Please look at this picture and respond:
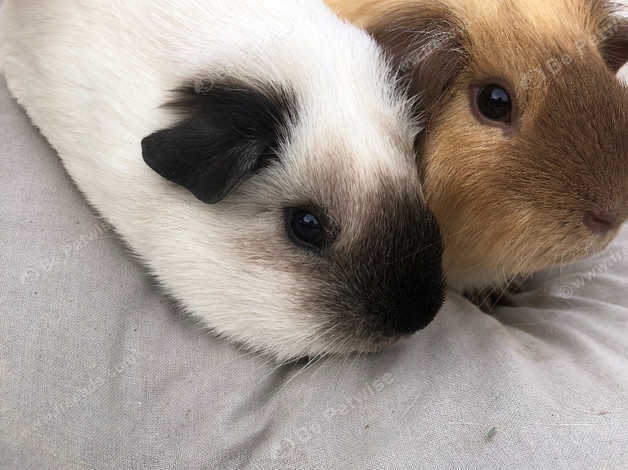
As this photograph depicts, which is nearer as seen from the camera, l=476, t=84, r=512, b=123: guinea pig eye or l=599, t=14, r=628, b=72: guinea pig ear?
l=476, t=84, r=512, b=123: guinea pig eye

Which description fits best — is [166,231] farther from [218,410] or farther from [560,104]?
[560,104]

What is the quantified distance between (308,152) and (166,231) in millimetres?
348

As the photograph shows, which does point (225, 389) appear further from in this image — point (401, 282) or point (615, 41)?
point (615, 41)

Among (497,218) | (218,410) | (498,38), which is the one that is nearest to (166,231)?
(218,410)

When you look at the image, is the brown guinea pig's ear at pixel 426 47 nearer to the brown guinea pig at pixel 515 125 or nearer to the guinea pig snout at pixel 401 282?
the brown guinea pig at pixel 515 125

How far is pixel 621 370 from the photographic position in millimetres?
1206

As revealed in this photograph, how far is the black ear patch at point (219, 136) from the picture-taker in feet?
3.43

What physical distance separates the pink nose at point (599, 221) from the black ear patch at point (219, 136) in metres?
0.65

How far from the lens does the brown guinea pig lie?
1.14m

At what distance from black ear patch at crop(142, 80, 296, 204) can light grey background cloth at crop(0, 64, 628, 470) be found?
0.35 meters

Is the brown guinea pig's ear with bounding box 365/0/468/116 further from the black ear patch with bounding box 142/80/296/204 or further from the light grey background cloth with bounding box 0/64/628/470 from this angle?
the light grey background cloth with bounding box 0/64/628/470

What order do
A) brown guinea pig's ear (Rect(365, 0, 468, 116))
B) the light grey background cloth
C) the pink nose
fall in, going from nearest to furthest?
the light grey background cloth
the pink nose
brown guinea pig's ear (Rect(365, 0, 468, 116))

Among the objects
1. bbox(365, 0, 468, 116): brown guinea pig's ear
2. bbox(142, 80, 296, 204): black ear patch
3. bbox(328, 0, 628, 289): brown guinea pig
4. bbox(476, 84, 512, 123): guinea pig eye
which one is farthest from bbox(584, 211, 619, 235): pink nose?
bbox(142, 80, 296, 204): black ear patch

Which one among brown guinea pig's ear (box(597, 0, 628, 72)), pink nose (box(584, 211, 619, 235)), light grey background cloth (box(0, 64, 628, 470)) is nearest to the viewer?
light grey background cloth (box(0, 64, 628, 470))
